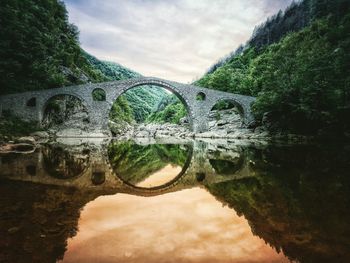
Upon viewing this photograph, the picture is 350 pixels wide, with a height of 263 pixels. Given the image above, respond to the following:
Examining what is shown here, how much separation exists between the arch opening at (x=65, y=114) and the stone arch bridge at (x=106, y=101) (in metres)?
0.85

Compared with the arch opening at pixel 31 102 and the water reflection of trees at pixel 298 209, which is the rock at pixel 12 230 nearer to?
the water reflection of trees at pixel 298 209

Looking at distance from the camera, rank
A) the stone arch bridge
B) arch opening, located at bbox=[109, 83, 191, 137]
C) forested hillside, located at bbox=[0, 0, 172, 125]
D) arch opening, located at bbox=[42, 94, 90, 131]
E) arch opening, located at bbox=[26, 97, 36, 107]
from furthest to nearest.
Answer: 1. arch opening, located at bbox=[109, 83, 191, 137]
2. arch opening, located at bbox=[42, 94, 90, 131]
3. arch opening, located at bbox=[26, 97, 36, 107]
4. the stone arch bridge
5. forested hillside, located at bbox=[0, 0, 172, 125]

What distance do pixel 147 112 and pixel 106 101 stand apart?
89391 millimetres

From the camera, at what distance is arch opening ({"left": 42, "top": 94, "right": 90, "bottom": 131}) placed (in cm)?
3388

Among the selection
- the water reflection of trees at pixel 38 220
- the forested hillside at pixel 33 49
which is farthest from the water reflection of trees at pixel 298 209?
the forested hillside at pixel 33 49

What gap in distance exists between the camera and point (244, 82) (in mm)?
49250

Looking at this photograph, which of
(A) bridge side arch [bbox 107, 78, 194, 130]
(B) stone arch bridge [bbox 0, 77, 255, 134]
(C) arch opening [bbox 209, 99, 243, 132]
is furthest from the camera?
(C) arch opening [bbox 209, 99, 243, 132]

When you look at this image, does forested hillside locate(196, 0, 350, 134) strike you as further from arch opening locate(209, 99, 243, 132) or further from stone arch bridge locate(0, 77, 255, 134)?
stone arch bridge locate(0, 77, 255, 134)

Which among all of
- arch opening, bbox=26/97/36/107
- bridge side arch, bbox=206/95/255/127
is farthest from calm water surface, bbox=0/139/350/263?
bridge side arch, bbox=206/95/255/127

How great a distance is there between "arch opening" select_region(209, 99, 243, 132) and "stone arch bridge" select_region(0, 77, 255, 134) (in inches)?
39.2

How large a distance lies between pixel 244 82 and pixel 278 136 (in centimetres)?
2087

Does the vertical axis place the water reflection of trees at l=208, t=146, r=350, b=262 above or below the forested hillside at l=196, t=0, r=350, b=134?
below

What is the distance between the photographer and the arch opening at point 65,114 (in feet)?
111

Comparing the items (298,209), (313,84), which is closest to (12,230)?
(298,209)
